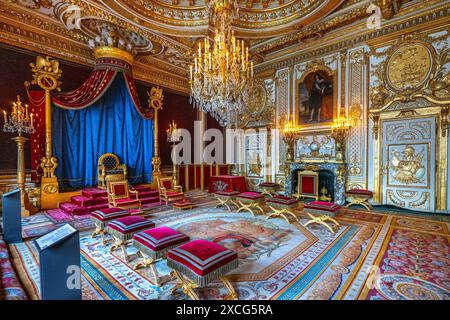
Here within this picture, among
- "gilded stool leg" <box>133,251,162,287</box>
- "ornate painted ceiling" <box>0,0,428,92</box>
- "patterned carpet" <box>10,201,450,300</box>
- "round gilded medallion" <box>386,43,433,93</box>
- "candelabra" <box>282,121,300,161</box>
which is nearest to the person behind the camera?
"patterned carpet" <box>10,201,450,300</box>

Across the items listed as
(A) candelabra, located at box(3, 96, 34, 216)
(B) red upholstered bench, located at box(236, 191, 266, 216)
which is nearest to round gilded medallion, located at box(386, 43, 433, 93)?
(B) red upholstered bench, located at box(236, 191, 266, 216)

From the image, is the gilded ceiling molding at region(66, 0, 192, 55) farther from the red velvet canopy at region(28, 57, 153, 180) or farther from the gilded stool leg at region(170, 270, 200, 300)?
the gilded stool leg at region(170, 270, 200, 300)

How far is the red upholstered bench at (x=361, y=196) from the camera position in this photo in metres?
5.87

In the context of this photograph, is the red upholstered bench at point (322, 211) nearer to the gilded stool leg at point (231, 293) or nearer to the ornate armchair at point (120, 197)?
the gilded stool leg at point (231, 293)

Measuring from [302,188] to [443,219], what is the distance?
346cm

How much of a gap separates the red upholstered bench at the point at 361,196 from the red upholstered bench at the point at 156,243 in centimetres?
550

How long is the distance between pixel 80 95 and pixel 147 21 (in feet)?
9.04

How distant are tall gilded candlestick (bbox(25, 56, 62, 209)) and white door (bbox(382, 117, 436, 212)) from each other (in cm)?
941

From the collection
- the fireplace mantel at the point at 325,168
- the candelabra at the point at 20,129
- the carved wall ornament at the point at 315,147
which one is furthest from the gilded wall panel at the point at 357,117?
the candelabra at the point at 20,129

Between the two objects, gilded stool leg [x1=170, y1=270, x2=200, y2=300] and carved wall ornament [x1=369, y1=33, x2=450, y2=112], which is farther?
carved wall ornament [x1=369, y1=33, x2=450, y2=112]

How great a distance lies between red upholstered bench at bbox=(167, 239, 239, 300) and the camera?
1913mm

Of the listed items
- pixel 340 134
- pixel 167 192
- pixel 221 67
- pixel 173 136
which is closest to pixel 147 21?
pixel 221 67
